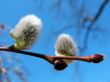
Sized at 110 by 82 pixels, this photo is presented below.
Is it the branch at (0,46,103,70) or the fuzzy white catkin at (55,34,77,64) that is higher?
the fuzzy white catkin at (55,34,77,64)

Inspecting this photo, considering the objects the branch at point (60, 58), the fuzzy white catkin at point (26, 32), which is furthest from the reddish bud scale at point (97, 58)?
the fuzzy white catkin at point (26, 32)

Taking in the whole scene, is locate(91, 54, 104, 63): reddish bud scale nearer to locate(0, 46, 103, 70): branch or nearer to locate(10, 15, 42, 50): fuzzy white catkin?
locate(0, 46, 103, 70): branch

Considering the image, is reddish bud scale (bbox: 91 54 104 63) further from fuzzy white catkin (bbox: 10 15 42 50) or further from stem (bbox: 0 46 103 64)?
fuzzy white catkin (bbox: 10 15 42 50)

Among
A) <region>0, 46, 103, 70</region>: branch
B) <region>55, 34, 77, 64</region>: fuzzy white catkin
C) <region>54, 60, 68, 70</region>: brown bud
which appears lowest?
<region>54, 60, 68, 70</region>: brown bud

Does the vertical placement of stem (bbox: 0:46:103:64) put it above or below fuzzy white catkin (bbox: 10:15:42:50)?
below

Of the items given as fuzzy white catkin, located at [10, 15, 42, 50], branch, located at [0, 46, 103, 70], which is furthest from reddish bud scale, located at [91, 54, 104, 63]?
fuzzy white catkin, located at [10, 15, 42, 50]

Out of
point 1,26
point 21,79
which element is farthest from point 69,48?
point 21,79
